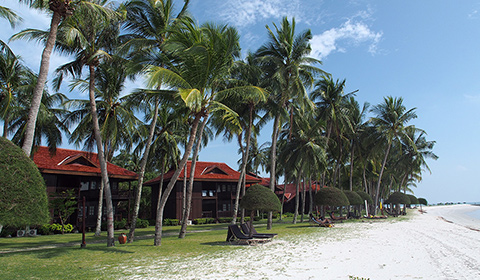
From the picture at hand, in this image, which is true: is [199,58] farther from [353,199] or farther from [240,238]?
[353,199]

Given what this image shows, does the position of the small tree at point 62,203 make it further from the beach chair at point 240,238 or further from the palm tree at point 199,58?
the beach chair at point 240,238

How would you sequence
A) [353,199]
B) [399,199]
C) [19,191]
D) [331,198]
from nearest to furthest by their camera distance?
[19,191]
[331,198]
[353,199]
[399,199]

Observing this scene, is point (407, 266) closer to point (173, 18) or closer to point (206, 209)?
point (173, 18)

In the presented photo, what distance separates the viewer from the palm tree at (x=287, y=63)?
21453 mm

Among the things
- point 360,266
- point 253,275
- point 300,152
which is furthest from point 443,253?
point 300,152

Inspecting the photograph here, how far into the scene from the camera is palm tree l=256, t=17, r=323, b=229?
2145 cm

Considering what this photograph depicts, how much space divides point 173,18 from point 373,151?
26844mm

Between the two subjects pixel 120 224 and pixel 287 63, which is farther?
pixel 120 224

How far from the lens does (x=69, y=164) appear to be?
26562 mm

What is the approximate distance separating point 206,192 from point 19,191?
33125 mm

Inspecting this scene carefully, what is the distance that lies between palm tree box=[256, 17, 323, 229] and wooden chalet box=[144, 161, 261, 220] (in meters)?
15.7

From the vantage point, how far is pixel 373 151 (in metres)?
34.4

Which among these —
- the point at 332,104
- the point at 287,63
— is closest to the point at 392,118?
the point at 332,104

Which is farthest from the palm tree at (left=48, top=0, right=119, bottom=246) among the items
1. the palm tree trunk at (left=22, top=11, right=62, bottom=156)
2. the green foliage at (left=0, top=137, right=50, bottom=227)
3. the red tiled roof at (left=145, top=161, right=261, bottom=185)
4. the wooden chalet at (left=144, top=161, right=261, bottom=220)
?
the red tiled roof at (left=145, top=161, right=261, bottom=185)
